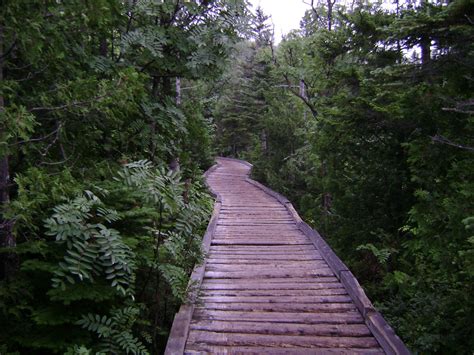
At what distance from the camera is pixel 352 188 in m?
8.44

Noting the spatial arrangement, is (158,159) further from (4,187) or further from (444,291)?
(444,291)

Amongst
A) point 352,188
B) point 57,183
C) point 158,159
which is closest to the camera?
point 57,183

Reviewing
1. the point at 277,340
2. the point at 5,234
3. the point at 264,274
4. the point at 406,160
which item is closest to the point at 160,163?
the point at 264,274

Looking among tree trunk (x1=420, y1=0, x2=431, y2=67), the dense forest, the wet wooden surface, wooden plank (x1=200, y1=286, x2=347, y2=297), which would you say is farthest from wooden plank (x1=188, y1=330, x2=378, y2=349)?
tree trunk (x1=420, y1=0, x2=431, y2=67)

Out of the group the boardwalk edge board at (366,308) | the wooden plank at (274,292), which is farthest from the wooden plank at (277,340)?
the wooden plank at (274,292)

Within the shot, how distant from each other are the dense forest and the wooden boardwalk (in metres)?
0.41

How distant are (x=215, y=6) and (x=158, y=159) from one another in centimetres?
262

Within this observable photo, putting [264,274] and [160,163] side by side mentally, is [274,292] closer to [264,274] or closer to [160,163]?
[264,274]

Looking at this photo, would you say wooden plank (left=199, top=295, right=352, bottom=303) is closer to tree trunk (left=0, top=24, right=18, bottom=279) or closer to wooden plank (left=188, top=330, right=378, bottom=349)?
wooden plank (left=188, top=330, right=378, bottom=349)

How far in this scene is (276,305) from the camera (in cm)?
489

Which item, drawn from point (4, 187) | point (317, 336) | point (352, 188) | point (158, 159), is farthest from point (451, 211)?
point (4, 187)

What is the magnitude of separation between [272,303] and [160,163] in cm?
279

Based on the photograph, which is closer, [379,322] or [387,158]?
[379,322]

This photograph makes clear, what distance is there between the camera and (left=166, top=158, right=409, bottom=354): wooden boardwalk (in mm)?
3959
